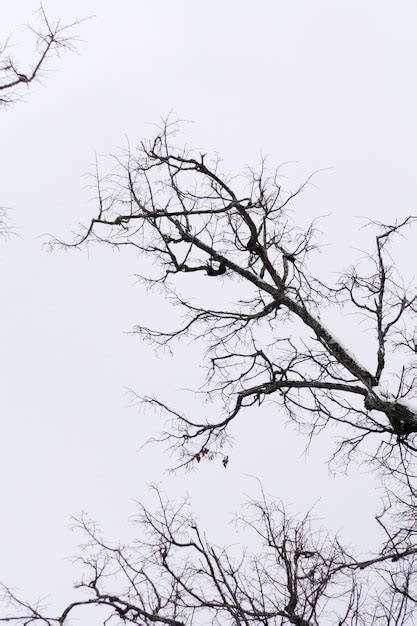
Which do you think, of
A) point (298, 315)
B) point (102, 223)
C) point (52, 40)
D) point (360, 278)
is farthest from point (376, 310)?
point (52, 40)

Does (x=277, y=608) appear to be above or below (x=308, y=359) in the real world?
below

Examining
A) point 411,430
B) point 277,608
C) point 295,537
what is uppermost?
point 411,430

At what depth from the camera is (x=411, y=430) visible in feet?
33.8

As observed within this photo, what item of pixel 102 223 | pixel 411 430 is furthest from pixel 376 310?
pixel 102 223

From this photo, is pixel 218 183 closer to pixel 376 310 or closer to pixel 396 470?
pixel 376 310

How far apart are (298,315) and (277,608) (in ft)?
15.7

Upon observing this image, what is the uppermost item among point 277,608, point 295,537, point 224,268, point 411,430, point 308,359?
point 224,268

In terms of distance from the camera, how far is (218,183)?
11219 millimetres


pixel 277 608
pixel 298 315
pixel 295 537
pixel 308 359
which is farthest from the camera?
pixel 298 315

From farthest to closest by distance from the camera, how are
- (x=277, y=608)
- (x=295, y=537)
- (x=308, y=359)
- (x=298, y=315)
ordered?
(x=298, y=315) → (x=308, y=359) → (x=295, y=537) → (x=277, y=608)

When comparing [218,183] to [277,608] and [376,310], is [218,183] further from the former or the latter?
[277,608]

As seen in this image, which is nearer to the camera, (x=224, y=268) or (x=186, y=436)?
(x=186, y=436)

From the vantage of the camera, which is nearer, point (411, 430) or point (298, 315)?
point (411, 430)

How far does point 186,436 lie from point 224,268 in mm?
3035
